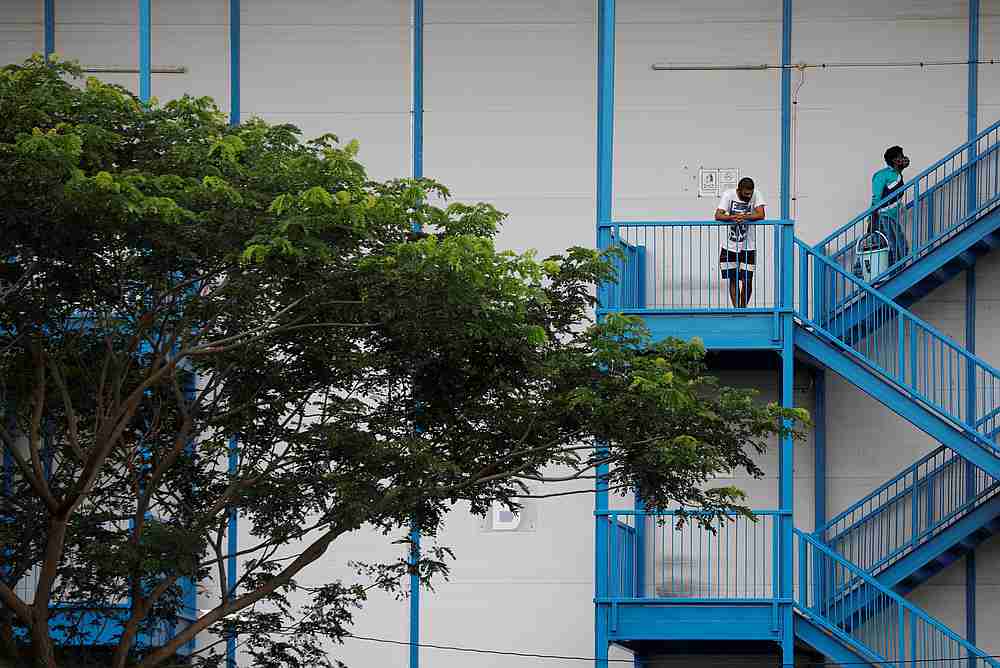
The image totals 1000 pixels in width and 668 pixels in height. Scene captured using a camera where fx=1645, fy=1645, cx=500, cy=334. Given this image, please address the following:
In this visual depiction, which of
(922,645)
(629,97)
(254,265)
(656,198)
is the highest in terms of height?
(629,97)

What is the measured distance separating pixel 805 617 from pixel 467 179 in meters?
6.98

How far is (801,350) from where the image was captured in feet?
60.4

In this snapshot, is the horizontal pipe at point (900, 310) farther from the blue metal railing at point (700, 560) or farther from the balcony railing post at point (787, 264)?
the blue metal railing at point (700, 560)

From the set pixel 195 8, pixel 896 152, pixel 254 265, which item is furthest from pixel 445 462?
pixel 195 8

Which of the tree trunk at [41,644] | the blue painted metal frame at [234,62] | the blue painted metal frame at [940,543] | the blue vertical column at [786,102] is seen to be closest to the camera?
the tree trunk at [41,644]

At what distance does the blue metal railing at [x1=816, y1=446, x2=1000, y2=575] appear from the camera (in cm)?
1914

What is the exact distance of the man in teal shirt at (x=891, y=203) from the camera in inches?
750

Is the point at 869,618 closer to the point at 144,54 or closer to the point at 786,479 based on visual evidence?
the point at 786,479

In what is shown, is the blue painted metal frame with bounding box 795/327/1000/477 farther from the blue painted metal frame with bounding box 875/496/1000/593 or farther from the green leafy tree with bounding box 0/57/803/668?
the green leafy tree with bounding box 0/57/803/668

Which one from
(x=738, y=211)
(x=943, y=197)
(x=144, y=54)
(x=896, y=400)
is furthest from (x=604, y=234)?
(x=943, y=197)

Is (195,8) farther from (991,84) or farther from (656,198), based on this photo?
(991,84)

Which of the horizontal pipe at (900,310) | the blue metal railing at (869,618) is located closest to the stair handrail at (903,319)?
the horizontal pipe at (900,310)

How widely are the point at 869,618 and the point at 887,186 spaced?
5.01m

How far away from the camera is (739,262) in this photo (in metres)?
17.6
